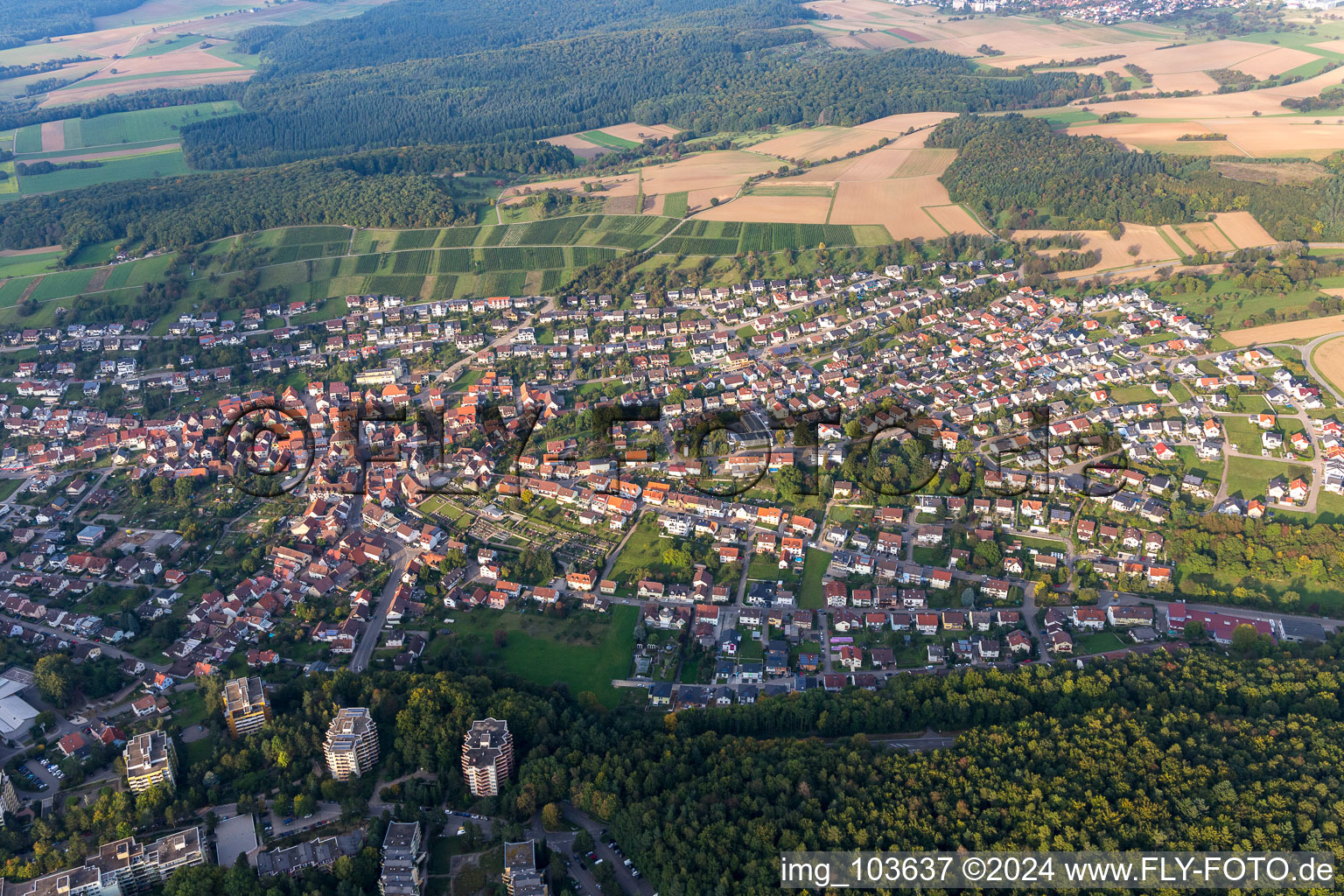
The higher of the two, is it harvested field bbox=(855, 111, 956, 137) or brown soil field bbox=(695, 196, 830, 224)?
harvested field bbox=(855, 111, 956, 137)

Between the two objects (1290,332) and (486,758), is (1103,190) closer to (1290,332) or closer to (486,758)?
(1290,332)

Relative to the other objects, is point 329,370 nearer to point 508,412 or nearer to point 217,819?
point 508,412

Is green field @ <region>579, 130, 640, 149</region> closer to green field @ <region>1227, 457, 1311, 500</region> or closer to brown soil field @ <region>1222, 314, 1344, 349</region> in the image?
brown soil field @ <region>1222, 314, 1344, 349</region>

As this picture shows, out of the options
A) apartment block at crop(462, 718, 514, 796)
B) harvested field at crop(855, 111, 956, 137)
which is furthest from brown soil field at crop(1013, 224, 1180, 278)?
apartment block at crop(462, 718, 514, 796)

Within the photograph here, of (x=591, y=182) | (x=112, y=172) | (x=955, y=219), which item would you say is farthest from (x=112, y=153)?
(x=955, y=219)

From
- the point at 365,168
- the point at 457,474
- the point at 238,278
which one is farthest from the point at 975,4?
the point at 457,474
